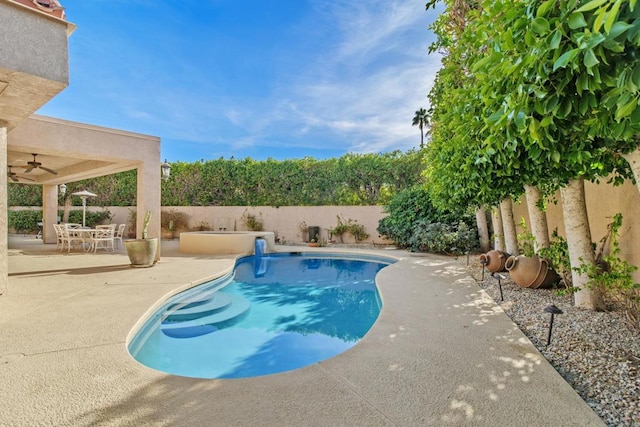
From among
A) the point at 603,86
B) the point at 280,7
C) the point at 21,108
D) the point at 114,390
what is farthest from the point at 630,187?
the point at 280,7

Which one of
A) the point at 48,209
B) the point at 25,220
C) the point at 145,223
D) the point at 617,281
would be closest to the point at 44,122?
the point at 145,223

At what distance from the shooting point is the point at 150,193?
368 inches

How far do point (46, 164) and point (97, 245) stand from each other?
3434mm

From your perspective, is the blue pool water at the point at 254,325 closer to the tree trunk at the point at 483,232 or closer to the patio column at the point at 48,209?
the tree trunk at the point at 483,232

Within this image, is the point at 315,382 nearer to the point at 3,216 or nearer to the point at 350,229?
the point at 3,216

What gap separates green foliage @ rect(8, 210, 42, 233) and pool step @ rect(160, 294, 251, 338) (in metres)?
20.4

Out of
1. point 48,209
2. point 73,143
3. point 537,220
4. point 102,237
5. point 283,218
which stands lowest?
point 537,220

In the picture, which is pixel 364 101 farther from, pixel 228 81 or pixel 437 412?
pixel 437 412

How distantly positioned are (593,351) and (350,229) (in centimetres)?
1349

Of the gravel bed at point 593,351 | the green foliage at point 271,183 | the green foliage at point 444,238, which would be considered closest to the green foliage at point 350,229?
the green foliage at point 271,183

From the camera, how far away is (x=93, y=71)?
38.3ft

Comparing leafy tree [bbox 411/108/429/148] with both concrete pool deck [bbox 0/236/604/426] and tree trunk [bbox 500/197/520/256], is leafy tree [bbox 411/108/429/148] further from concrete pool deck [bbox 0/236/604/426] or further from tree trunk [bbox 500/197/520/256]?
concrete pool deck [bbox 0/236/604/426]

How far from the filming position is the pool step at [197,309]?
5.61 meters

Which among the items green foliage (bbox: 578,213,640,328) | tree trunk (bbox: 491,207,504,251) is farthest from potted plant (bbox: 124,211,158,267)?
tree trunk (bbox: 491,207,504,251)
